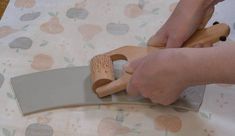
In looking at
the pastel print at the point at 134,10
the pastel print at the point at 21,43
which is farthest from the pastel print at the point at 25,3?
the pastel print at the point at 134,10

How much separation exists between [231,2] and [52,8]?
1.40ft

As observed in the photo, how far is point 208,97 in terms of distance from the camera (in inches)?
26.3

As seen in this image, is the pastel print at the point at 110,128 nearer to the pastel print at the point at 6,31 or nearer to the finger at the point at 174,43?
the finger at the point at 174,43

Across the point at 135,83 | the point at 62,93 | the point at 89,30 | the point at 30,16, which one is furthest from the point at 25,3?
the point at 135,83

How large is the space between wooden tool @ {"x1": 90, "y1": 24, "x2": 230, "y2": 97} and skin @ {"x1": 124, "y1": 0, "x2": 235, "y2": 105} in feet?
0.06

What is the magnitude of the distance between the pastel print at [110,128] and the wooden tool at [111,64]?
0.05 m

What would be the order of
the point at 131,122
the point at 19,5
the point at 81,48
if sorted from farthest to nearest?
the point at 19,5 < the point at 81,48 < the point at 131,122

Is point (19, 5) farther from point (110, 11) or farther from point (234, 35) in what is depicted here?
point (234, 35)

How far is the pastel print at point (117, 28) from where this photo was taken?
2.63 ft

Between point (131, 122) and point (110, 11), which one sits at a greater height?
point (110, 11)

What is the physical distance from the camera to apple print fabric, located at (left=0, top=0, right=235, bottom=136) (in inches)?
24.6

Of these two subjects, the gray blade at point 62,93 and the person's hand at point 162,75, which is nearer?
the person's hand at point 162,75

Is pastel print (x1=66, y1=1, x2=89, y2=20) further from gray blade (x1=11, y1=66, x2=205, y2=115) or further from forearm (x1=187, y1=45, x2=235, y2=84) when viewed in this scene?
forearm (x1=187, y1=45, x2=235, y2=84)

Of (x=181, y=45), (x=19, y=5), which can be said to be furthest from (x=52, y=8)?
(x=181, y=45)
